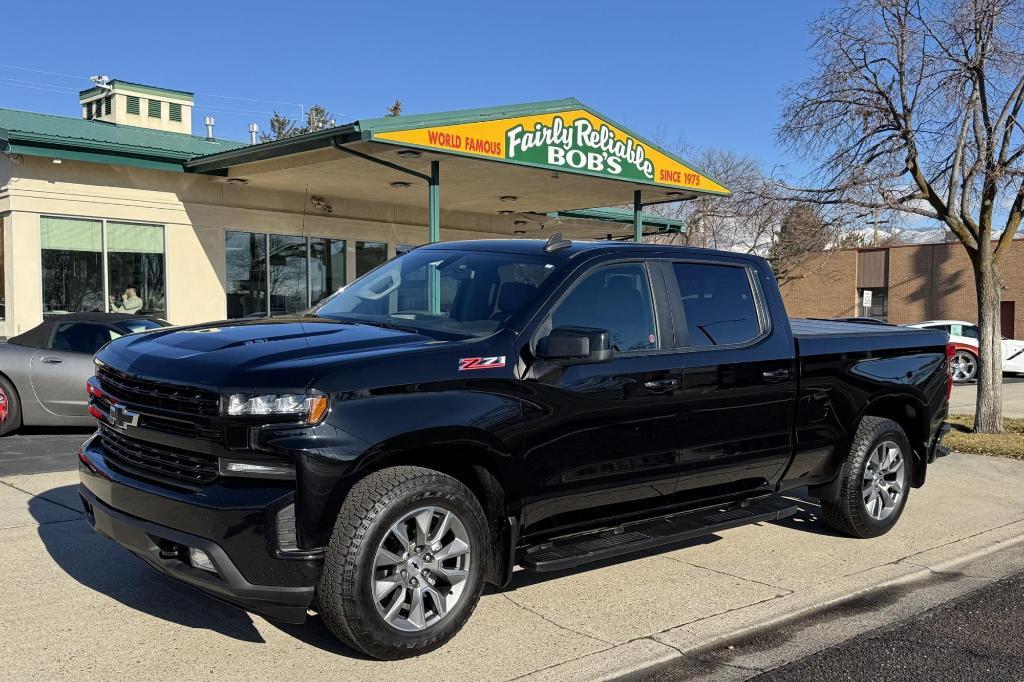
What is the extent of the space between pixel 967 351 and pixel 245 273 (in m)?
16.2

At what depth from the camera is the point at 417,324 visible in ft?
16.4

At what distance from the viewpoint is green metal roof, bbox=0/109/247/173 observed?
14.4 m

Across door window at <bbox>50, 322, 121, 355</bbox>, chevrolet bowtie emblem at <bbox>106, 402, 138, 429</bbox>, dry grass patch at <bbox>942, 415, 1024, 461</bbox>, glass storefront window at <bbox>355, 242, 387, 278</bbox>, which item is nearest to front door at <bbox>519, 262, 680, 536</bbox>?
chevrolet bowtie emblem at <bbox>106, 402, 138, 429</bbox>

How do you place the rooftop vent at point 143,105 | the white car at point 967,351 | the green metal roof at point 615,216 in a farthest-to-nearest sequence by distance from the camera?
1. the rooftop vent at point 143,105
2. the green metal roof at point 615,216
3. the white car at point 967,351

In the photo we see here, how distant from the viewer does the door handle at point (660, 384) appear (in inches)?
204

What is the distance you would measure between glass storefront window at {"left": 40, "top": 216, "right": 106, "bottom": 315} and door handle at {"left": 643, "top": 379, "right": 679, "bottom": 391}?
13528 millimetres

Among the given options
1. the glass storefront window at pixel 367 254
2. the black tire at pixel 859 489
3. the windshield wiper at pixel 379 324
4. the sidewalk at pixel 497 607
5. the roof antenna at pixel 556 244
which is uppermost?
the glass storefront window at pixel 367 254

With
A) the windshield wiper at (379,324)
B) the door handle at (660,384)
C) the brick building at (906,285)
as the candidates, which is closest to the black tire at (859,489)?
the door handle at (660,384)

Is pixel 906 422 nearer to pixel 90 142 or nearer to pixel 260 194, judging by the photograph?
pixel 90 142

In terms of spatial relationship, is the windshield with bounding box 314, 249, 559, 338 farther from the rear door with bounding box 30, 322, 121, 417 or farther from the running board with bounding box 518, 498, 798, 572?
the rear door with bounding box 30, 322, 121, 417

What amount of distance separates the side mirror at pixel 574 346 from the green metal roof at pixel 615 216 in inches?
723

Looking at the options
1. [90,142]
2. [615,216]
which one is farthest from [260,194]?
[615,216]

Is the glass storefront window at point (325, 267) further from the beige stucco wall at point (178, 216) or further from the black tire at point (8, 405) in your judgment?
the black tire at point (8, 405)

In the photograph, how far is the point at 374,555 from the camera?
4.08m
